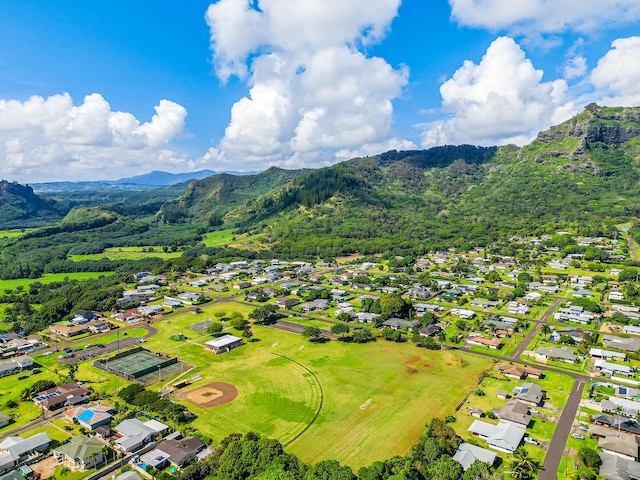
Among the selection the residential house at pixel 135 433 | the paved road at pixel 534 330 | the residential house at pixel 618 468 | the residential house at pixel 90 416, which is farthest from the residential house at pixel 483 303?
the residential house at pixel 90 416

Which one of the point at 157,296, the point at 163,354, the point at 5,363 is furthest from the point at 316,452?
the point at 157,296

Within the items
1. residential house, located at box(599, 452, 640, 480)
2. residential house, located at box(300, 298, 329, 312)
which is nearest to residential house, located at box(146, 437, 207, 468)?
residential house, located at box(599, 452, 640, 480)

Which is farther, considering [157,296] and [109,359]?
[157,296]

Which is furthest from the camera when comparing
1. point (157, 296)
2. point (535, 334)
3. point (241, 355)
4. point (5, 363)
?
point (157, 296)

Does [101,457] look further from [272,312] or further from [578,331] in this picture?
[578,331]

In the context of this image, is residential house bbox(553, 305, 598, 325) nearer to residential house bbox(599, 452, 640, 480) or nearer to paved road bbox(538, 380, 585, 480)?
paved road bbox(538, 380, 585, 480)

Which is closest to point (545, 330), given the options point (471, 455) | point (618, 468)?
point (618, 468)

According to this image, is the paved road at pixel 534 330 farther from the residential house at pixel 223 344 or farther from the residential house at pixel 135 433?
the residential house at pixel 135 433
